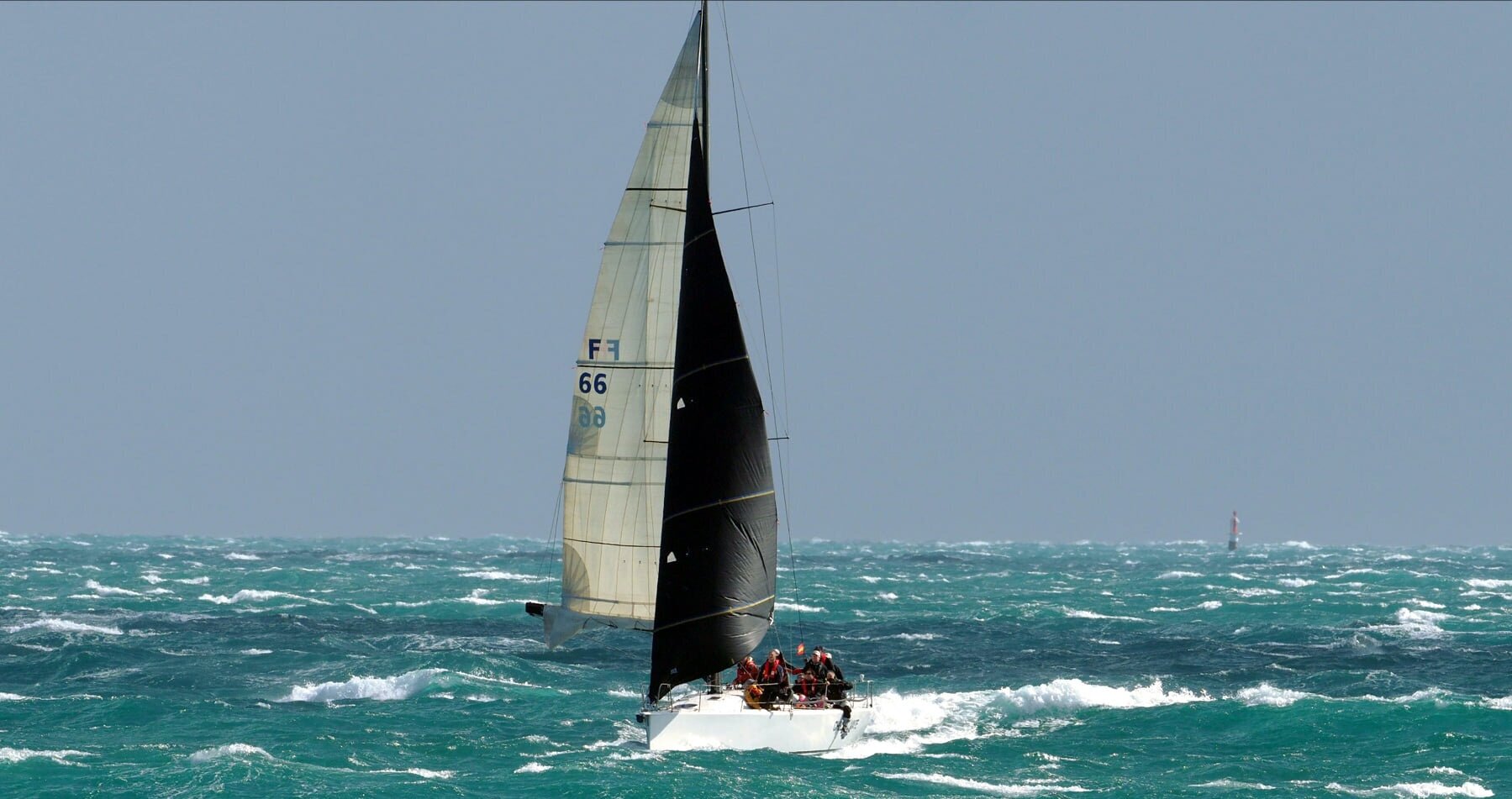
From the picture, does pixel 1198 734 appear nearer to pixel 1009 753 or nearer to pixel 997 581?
pixel 1009 753

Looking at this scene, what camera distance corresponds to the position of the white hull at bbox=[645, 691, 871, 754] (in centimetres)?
3425

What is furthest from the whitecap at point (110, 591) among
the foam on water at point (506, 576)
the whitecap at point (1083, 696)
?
the whitecap at point (1083, 696)

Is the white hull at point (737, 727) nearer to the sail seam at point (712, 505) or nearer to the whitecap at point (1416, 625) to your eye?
the sail seam at point (712, 505)

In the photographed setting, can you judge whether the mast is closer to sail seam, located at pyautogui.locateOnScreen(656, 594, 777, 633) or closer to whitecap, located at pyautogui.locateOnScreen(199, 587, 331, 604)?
sail seam, located at pyautogui.locateOnScreen(656, 594, 777, 633)

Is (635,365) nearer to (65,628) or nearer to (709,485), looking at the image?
(709,485)

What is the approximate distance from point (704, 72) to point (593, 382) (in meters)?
6.31

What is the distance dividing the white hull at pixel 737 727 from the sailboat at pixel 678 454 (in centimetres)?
3

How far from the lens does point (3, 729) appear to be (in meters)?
38.8

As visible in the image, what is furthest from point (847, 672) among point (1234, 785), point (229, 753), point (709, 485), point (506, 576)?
point (506, 576)

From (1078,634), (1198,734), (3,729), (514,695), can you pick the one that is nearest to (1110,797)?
(1198,734)

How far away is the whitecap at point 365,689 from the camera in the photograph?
148ft

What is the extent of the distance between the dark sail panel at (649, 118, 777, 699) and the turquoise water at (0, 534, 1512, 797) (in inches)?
93.3

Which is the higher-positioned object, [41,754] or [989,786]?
[989,786]

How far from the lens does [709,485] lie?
34000mm
